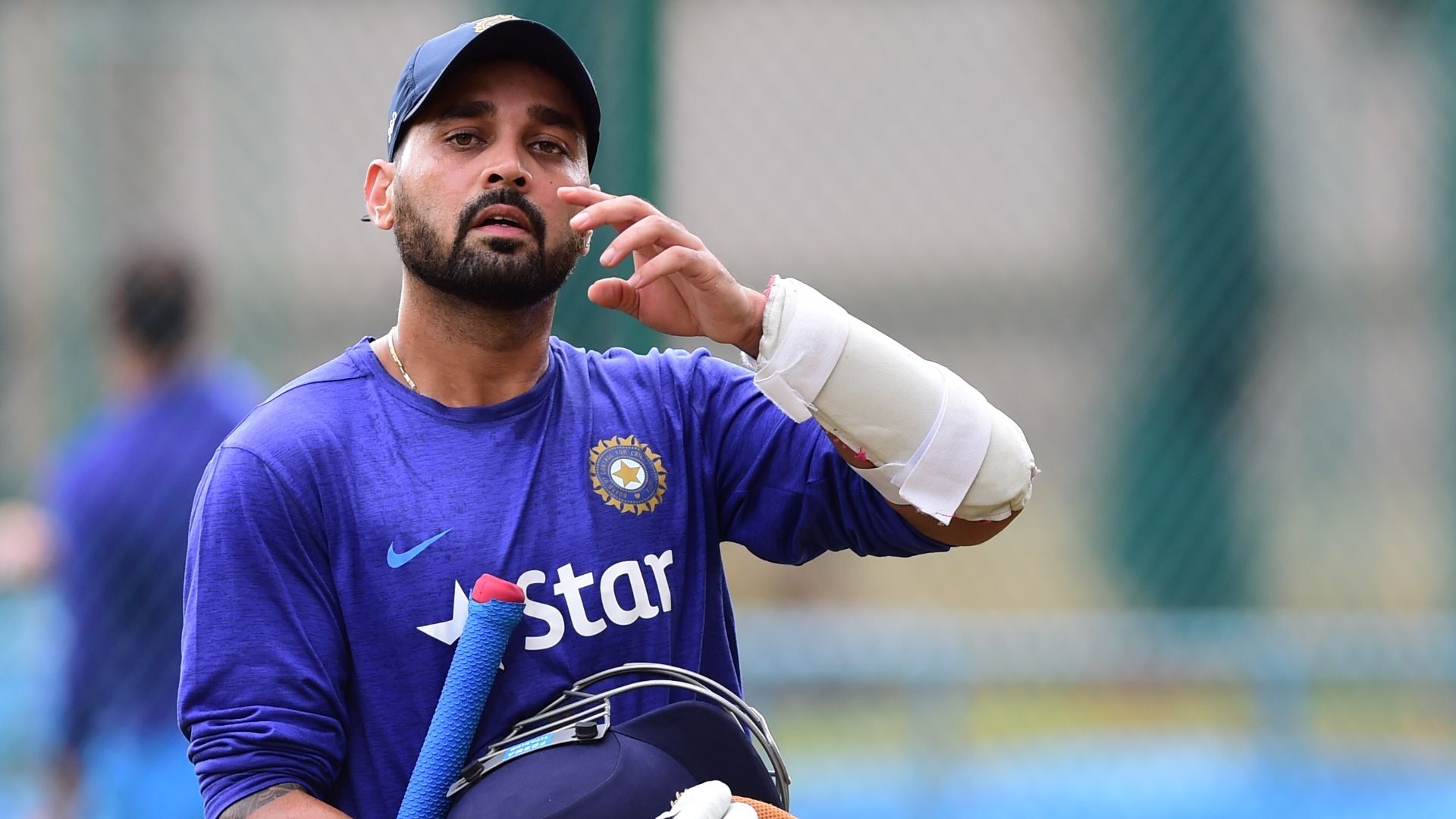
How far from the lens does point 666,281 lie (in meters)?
1.83

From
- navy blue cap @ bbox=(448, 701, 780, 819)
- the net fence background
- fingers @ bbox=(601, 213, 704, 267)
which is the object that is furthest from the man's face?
the net fence background

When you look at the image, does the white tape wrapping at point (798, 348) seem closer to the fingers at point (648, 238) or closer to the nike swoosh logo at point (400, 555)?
the fingers at point (648, 238)

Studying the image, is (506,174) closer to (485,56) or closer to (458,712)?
(485,56)

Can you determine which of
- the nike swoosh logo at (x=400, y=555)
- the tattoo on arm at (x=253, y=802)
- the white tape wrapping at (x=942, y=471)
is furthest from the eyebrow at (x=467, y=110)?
the tattoo on arm at (x=253, y=802)

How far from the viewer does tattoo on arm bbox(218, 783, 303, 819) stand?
154 cm

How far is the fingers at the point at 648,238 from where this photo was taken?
1669mm

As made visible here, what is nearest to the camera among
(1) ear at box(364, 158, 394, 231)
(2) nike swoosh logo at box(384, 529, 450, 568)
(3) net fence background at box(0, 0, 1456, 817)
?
(2) nike swoosh logo at box(384, 529, 450, 568)

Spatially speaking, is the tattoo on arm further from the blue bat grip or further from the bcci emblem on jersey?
the bcci emblem on jersey

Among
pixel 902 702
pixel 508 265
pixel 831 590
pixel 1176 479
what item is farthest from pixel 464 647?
pixel 831 590

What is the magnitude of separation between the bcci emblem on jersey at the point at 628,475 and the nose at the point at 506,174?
318 millimetres

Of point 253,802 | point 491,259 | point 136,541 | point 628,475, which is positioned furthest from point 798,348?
point 136,541

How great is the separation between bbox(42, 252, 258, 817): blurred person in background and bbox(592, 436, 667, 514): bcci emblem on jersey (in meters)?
2.08

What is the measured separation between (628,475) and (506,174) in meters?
0.38

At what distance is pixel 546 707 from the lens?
1.67 m
